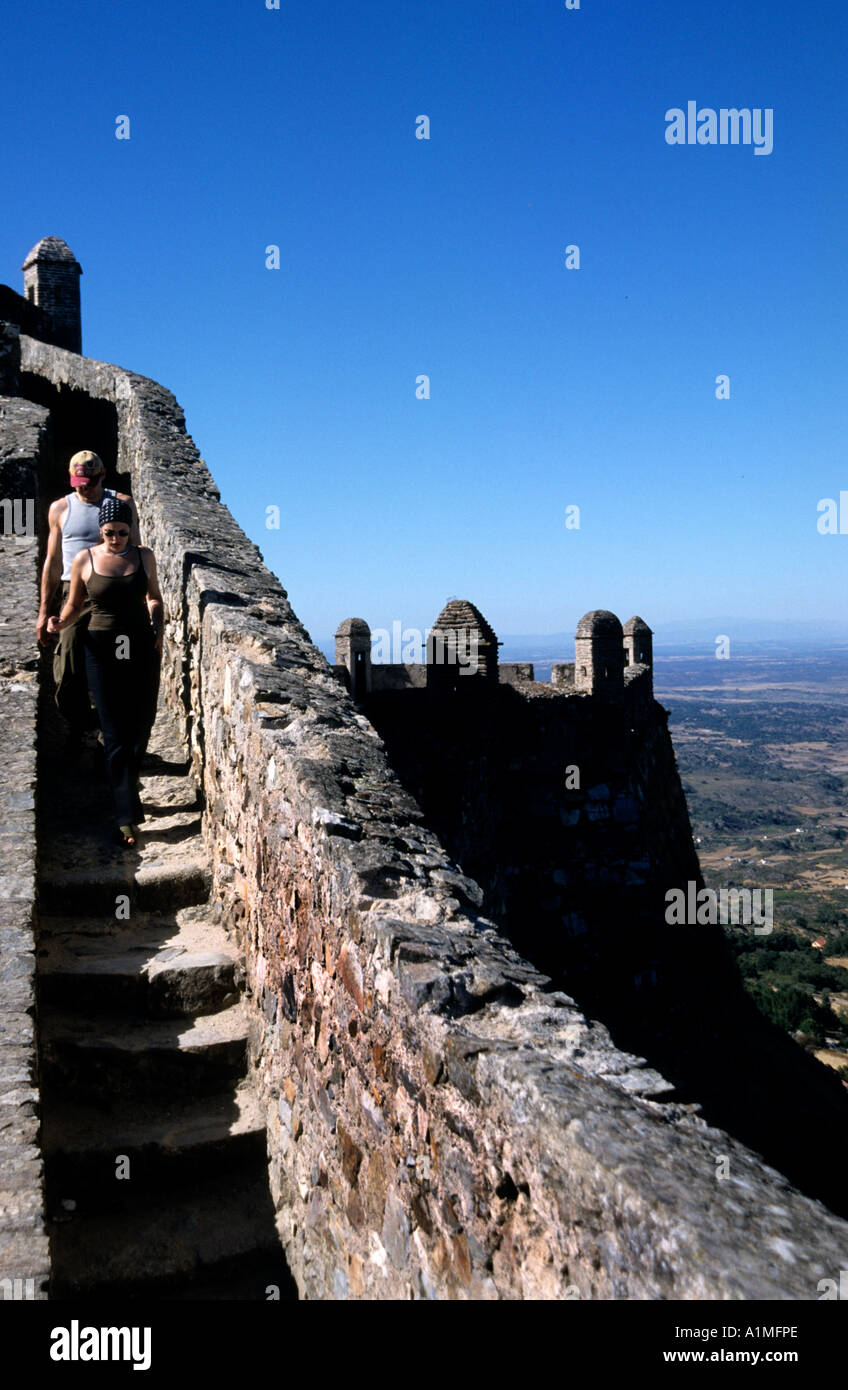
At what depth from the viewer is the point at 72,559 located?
16.0 feet

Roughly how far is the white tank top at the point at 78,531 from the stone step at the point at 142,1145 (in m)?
2.67

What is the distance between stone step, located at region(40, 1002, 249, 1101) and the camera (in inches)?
132

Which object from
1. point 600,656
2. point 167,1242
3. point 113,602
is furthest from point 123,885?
point 600,656

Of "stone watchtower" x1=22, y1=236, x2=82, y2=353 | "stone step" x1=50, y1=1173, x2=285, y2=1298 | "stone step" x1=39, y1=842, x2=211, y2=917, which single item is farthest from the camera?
"stone watchtower" x1=22, y1=236, x2=82, y2=353

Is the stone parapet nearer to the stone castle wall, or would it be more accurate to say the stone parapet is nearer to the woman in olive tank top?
the woman in olive tank top

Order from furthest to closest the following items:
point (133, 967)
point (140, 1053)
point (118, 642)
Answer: point (118, 642)
point (133, 967)
point (140, 1053)

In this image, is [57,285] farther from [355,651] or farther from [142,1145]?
[142,1145]

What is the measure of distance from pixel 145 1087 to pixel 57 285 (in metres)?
15.2

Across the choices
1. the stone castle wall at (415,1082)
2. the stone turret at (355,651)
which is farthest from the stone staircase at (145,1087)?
the stone turret at (355,651)

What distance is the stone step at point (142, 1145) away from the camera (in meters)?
3.07

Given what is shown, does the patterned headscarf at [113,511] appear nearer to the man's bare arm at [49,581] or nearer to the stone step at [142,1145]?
the man's bare arm at [49,581]

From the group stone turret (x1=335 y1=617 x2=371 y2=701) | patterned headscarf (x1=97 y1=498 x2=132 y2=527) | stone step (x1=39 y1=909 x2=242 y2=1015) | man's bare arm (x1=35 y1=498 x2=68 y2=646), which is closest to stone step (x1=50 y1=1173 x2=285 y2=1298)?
stone step (x1=39 y1=909 x2=242 y2=1015)
